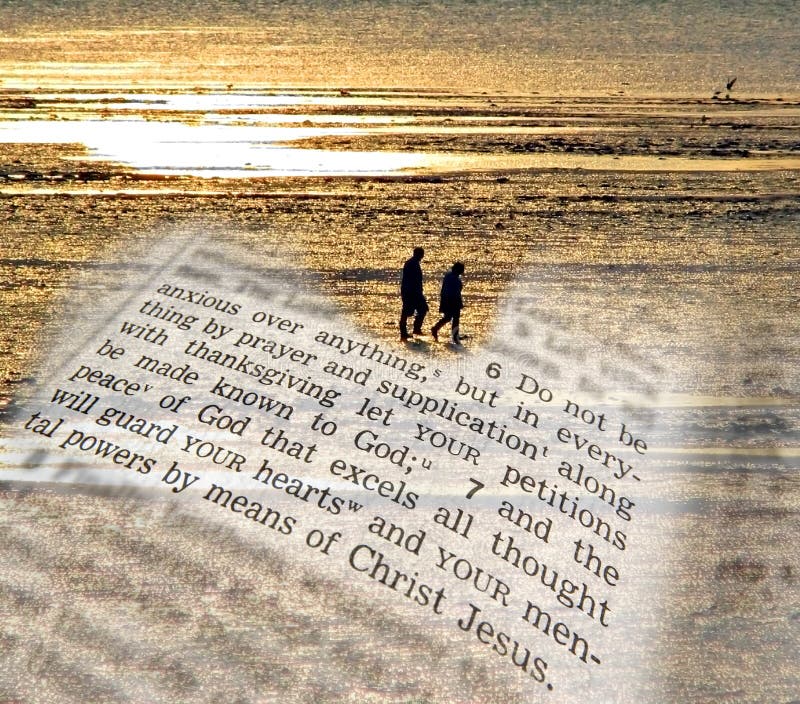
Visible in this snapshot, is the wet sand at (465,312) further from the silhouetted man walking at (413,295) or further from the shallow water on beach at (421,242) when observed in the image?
the silhouetted man walking at (413,295)

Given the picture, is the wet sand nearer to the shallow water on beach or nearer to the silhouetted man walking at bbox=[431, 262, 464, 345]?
the shallow water on beach

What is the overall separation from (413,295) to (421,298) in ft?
0.36

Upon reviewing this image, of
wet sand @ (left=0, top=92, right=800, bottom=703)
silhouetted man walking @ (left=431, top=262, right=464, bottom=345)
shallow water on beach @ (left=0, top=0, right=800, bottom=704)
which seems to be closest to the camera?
wet sand @ (left=0, top=92, right=800, bottom=703)

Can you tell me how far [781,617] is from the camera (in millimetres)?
8180

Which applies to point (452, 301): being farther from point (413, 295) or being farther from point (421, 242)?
point (421, 242)

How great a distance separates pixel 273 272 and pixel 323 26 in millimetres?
17707

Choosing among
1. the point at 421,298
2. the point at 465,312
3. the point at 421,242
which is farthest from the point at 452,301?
the point at 421,242

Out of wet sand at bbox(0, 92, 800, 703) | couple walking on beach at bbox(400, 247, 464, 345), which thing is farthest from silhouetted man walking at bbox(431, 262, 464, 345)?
wet sand at bbox(0, 92, 800, 703)

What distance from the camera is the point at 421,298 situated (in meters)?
12.4

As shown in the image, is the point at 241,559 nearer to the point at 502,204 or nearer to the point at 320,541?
the point at 320,541

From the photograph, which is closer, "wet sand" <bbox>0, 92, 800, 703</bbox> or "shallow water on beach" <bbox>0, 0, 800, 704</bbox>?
"wet sand" <bbox>0, 92, 800, 703</bbox>

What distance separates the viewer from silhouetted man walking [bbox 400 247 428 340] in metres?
12.3

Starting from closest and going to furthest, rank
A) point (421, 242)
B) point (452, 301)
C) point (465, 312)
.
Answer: point (452, 301) → point (465, 312) → point (421, 242)

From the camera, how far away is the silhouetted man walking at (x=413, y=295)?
1227 centimetres
